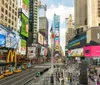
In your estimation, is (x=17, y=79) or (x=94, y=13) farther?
(x=94, y=13)

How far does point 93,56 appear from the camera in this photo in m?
136

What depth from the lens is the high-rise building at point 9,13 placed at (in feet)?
318

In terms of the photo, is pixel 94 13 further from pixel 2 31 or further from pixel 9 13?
pixel 2 31

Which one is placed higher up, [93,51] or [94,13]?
[94,13]

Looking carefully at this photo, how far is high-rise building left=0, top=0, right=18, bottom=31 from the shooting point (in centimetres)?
9694

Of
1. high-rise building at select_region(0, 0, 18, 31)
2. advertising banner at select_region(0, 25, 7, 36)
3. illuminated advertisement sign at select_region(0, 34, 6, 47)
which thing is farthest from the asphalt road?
high-rise building at select_region(0, 0, 18, 31)

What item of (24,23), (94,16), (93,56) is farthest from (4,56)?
(94,16)

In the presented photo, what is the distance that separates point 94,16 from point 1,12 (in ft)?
307

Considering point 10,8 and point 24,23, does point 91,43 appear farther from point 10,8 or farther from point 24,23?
point 10,8

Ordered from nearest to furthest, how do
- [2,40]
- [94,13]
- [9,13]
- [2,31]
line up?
[2,40], [2,31], [9,13], [94,13]

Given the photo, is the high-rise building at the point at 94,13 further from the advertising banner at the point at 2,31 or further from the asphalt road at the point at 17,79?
the asphalt road at the point at 17,79

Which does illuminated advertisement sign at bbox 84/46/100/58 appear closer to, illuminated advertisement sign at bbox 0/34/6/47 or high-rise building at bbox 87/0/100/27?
high-rise building at bbox 87/0/100/27

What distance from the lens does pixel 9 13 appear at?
108 meters

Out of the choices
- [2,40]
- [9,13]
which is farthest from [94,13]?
[2,40]
